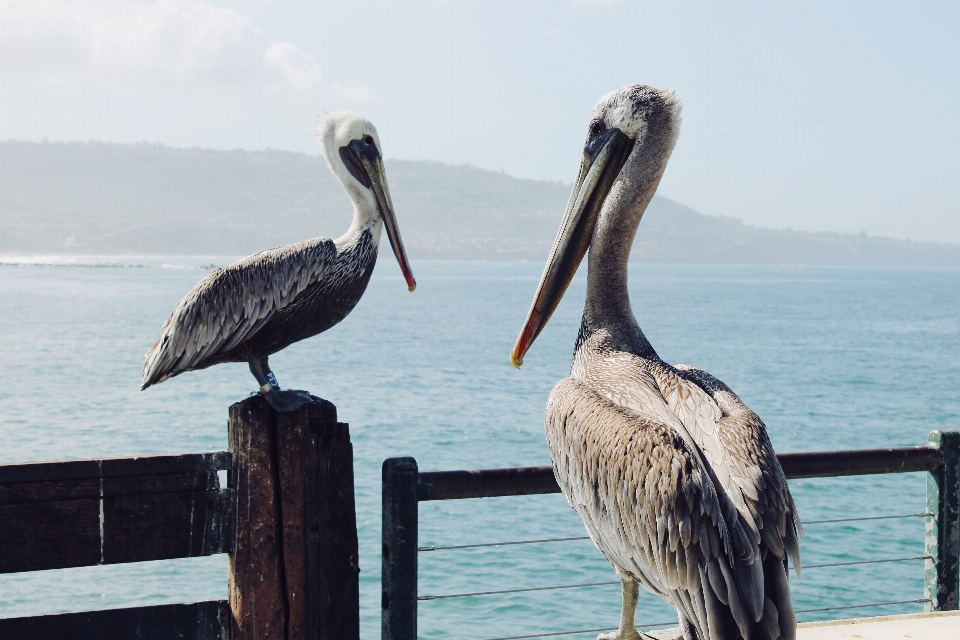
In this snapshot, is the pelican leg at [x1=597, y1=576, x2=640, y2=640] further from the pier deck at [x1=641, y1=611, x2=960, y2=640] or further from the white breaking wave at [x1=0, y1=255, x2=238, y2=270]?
the white breaking wave at [x1=0, y1=255, x2=238, y2=270]

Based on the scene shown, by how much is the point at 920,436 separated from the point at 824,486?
377 inches

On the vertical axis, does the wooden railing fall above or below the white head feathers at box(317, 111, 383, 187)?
below

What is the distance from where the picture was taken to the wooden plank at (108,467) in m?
2.47

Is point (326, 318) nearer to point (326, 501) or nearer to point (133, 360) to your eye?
point (326, 501)

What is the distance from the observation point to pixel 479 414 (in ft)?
91.0

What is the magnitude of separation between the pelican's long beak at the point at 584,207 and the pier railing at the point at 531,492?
1.88 ft

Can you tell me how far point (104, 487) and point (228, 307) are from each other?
1.50m

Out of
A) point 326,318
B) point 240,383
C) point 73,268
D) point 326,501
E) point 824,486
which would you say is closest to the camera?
point 326,501

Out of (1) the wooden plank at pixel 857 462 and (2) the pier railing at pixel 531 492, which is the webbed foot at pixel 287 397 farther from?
(1) the wooden plank at pixel 857 462

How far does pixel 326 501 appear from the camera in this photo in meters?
2.76

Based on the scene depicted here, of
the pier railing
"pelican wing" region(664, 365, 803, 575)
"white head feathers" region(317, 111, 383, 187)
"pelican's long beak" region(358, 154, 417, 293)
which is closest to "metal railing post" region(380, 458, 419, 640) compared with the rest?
the pier railing

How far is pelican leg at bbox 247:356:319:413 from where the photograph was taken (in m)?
2.80

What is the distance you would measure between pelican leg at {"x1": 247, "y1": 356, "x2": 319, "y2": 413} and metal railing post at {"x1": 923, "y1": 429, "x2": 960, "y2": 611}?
2290mm

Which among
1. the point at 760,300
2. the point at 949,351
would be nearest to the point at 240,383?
the point at 949,351
